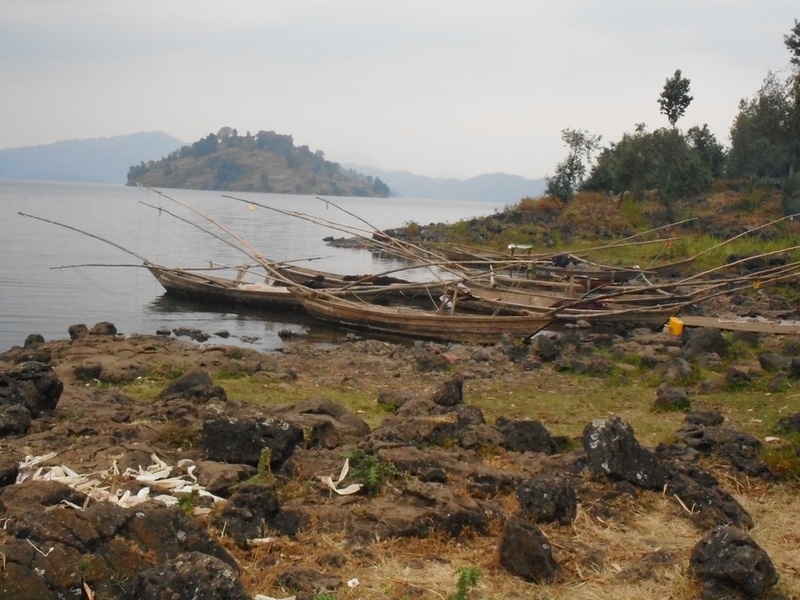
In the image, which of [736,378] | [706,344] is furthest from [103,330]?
[736,378]

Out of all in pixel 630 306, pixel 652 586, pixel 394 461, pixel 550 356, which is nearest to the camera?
pixel 652 586

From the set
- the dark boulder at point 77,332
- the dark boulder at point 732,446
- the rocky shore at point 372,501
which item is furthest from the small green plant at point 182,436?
the dark boulder at point 77,332

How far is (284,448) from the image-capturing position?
6711mm

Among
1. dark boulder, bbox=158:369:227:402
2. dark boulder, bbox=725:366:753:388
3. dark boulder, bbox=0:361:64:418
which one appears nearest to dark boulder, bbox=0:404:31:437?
dark boulder, bbox=0:361:64:418

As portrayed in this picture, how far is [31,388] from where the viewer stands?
8.32 metres

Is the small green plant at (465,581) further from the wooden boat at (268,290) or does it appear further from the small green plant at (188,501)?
the wooden boat at (268,290)

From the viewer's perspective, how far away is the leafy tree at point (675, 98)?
44062 millimetres

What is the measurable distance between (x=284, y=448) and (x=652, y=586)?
121 inches

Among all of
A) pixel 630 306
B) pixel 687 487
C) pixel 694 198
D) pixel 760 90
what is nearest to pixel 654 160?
pixel 694 198

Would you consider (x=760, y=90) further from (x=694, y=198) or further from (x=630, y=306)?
(x=630, y=306)

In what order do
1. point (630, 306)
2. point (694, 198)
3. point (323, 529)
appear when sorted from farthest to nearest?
1. point (694, 198)
2. point (630, 306)
3. point (323, 529)

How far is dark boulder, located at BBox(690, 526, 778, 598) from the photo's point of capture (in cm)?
475

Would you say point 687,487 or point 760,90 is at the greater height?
point 760,90

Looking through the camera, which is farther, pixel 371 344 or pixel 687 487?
pixel 371 344
